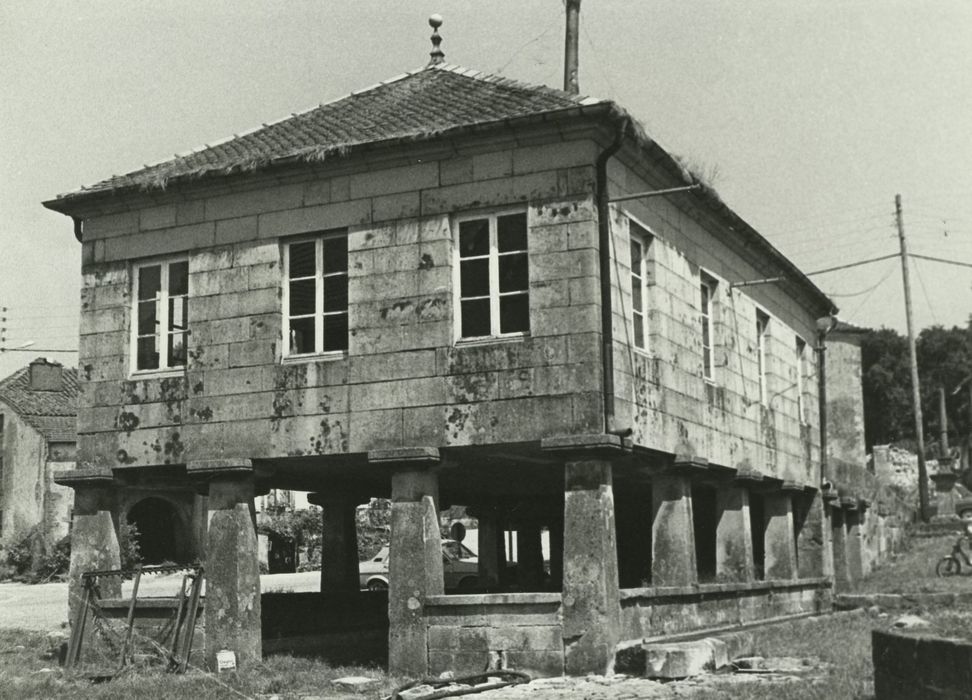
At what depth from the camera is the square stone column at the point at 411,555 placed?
14602mm

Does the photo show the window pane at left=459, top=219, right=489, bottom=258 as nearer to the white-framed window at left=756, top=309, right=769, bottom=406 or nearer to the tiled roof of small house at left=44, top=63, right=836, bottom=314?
the tiled roof of small house at left=44, top=63, right=836, bottom=314

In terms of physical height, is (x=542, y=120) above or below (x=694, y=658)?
above

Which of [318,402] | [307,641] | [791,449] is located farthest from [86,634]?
[791,449]

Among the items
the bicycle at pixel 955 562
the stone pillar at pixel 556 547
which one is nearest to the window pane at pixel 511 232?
the stone pillar at pixel 556 547

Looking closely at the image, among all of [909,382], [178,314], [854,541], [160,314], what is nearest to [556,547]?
[854,541]

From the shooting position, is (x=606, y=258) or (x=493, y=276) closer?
(x=606, y=258)

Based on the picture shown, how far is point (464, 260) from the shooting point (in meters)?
15.3

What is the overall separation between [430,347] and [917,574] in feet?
57.1

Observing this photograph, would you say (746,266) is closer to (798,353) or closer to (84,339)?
(798,353)

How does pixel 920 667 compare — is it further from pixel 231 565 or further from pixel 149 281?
pixel 149 281

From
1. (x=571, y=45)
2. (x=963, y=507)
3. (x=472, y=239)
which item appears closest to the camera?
(x=472, y=239)

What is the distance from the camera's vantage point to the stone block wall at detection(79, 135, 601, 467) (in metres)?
14.6

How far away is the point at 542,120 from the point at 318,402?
14.8 ft

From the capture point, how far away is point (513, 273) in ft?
49.5
